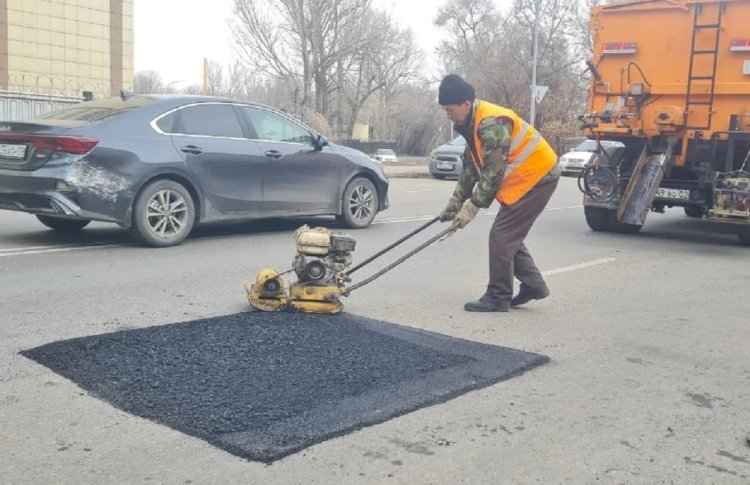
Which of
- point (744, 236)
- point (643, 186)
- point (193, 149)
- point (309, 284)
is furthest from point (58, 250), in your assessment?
point (744, 236)

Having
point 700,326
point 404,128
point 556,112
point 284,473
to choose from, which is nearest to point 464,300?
point 700,326

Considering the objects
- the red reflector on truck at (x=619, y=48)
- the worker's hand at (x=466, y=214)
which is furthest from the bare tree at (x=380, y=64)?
the worker's hand at (x=466, y=214)

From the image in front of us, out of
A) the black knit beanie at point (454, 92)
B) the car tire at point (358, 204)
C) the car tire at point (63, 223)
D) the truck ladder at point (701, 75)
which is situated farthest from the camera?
the car tire at point (358, 204)

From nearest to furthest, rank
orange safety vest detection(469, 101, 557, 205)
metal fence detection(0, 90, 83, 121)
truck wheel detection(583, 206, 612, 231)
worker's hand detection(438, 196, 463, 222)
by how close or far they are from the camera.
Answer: orange safety vest detection(469, 101, 557, 205), worker's hand detection(438, 196, 463, 222), truck wheel detection(583, 206, 612, 231), metal fence detection(0, 90, 83, 121)

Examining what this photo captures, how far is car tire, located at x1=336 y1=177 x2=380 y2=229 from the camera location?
10.4 metres

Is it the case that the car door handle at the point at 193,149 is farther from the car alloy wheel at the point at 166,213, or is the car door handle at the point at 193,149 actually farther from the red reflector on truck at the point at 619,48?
the red reflector on truck at the point at 619,48

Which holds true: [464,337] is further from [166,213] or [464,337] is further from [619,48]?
[619,48]

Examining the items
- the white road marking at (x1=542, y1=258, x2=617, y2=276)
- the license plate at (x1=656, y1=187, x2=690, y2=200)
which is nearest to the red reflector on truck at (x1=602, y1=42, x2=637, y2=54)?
the license plate at (x1=656, y1=187, x2=690, y2=200)

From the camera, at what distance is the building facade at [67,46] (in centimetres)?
2659

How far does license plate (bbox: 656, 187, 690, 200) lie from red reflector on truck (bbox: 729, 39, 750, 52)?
1861mm

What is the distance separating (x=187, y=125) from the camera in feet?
28.8

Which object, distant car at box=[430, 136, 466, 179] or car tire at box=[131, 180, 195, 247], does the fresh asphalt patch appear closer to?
car tire at box=[131, 180, 195, 247]

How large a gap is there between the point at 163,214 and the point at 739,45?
7.29 meters

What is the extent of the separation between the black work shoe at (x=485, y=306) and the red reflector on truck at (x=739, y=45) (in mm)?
5981
